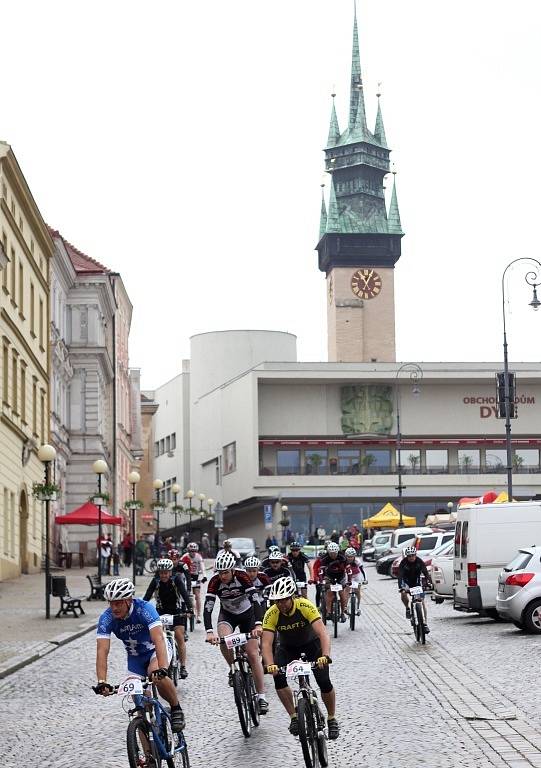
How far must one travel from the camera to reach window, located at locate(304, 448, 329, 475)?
111188mm

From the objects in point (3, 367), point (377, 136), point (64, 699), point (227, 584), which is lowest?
point (64, 699)

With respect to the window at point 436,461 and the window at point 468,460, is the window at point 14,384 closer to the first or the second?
the window at point 436,461

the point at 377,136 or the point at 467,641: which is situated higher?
the point at 377,136

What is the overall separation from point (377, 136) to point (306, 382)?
1590 inches

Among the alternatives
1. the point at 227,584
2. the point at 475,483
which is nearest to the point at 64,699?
the point at 227,584

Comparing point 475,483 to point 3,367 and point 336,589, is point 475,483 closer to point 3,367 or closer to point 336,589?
point 3,367

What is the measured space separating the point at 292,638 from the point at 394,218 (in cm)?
13068

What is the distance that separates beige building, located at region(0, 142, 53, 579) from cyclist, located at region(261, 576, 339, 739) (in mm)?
29194

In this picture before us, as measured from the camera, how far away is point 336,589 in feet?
90.8

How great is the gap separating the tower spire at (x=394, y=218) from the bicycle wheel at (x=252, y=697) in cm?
12510

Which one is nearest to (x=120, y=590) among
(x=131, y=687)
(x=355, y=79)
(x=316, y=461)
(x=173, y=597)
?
(x=131, y=687)

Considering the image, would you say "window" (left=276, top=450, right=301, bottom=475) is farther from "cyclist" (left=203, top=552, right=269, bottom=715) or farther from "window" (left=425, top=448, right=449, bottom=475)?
"cyclist" (left=203, top=552, right=269, bottom=715)

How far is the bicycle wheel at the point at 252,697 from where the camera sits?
14.5 m

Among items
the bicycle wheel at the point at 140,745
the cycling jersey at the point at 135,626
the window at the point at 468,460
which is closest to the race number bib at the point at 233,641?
the cycling jersey at the point at 135,626
